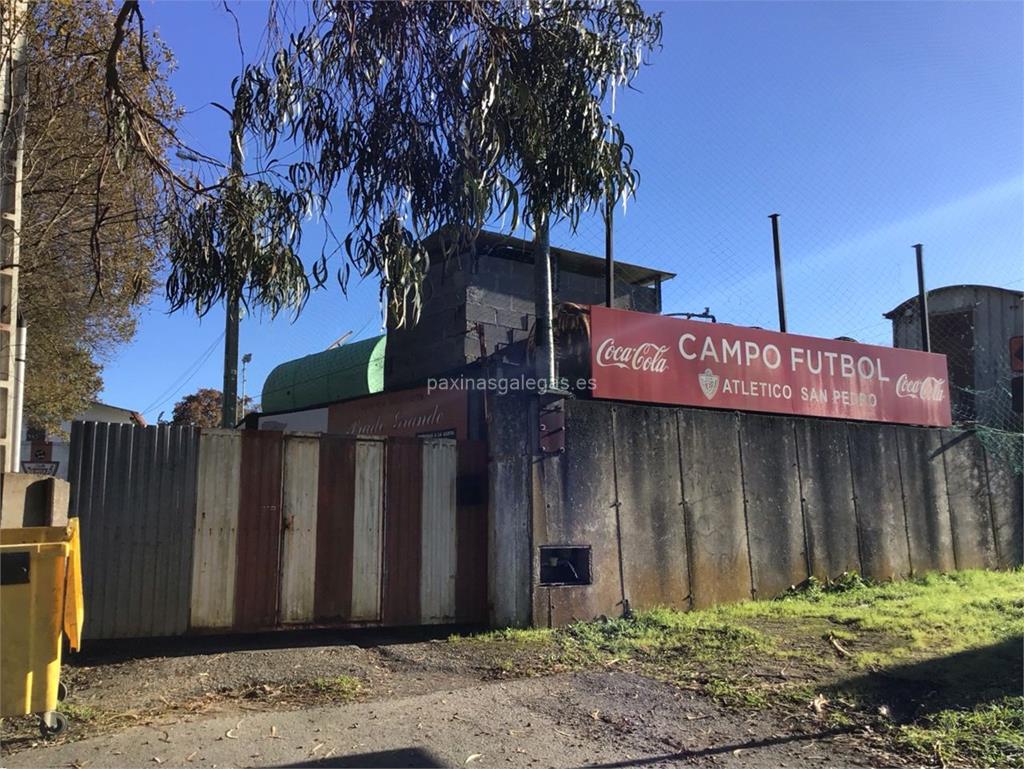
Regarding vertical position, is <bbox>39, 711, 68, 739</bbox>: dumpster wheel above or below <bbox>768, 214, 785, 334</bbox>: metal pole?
below

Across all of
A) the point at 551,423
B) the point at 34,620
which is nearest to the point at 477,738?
the point at 34,620

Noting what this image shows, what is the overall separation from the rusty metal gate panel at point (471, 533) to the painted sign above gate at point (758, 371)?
1576 millimetres

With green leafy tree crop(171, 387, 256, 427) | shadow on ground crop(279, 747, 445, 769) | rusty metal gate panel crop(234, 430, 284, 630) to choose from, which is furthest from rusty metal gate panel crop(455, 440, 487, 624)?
green leafy tree crop(171, 387, 256, 427)

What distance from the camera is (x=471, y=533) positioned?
848 centimetres

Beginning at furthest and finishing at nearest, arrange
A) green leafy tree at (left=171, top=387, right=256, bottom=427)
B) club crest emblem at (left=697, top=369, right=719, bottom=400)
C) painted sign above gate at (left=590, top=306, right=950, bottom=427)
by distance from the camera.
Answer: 1. green leafy tree at (left=171, top=387, right=256, bottom=427)
2. club crest emblem at (left=697, top=369, right=719, bottom=400)
3. painted sign above gate at (left=590, top=306, right=950, bottom=427)

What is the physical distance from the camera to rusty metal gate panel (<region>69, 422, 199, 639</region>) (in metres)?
7.01

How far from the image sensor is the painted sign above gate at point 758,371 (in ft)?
30.3

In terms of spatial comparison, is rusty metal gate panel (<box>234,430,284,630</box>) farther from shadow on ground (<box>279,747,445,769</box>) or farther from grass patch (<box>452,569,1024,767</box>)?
shadow on ground (<box>279,747,445,769</box>)

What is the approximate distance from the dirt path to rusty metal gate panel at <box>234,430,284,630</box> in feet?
7.18

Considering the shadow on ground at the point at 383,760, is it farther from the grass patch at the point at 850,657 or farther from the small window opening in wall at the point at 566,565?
the small window opening in wall at the point at 566,565

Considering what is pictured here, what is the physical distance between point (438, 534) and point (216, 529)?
2180 mm

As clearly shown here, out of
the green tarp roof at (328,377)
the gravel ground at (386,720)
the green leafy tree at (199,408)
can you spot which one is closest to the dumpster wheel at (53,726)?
the gravel ground at (386,720)

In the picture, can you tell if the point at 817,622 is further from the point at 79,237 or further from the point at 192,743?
the point at 79,237

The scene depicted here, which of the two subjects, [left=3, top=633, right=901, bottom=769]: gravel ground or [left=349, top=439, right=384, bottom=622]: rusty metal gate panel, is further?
[left=349, top=439, right=384, bottom=622]: rusty metal gate panel
